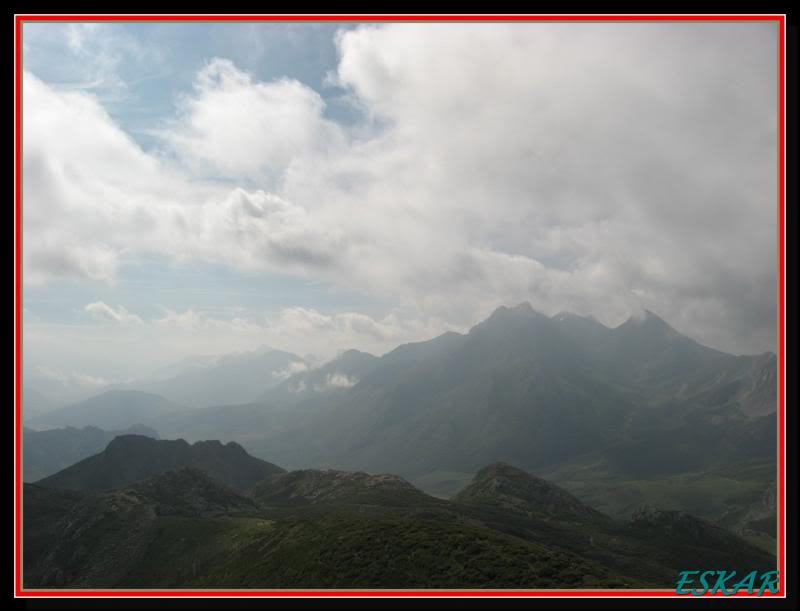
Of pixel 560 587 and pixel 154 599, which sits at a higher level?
pixel 154 599

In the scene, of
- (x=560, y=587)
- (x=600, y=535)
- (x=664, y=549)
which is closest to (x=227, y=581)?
(x=560, y=587)

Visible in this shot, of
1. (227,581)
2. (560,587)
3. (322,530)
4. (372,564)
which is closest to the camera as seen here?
(560,587)

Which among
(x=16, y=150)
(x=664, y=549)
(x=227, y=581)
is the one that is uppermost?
(x=16, y=150)

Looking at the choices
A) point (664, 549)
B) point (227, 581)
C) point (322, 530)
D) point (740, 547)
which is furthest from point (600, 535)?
point (227, 581)

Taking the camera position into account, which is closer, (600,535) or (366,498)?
(600,535)

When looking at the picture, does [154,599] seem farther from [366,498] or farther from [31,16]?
[366,498]
